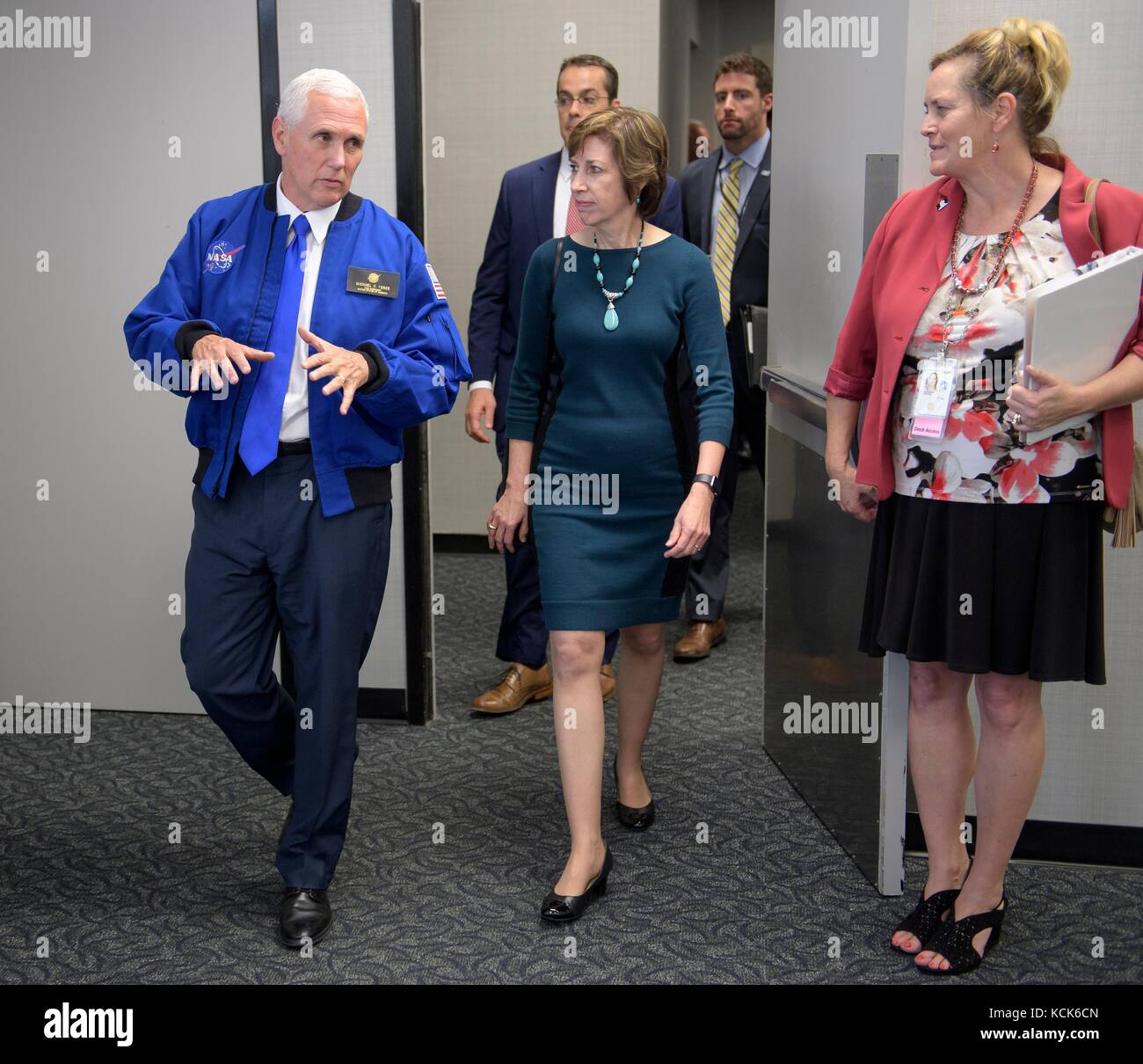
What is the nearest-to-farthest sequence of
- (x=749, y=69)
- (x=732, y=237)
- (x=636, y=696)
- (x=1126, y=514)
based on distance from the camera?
1. (x=1126, y=514)
2. (x=636, y=696)
3. (x=732, y=237)
4. (x=749, y=69)

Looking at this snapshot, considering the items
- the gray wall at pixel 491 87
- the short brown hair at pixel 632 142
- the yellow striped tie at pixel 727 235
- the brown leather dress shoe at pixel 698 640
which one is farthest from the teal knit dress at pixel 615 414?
the gray wall at pixel 491 87

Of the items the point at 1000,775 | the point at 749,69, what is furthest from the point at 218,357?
the point at 749,69

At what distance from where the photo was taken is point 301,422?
2516 mm

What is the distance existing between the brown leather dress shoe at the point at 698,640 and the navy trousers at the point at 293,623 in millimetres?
1971

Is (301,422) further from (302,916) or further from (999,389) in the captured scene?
(999,389)

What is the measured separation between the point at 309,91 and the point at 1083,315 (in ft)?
4.49

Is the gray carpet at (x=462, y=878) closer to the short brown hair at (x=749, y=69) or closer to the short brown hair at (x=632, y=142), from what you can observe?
the short brown hair at (x=632, y=142)

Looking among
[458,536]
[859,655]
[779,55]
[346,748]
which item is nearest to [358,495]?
[346,748]

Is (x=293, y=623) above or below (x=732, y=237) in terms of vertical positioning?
below

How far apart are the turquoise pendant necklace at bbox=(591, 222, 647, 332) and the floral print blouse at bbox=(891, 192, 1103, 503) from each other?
2.04ft

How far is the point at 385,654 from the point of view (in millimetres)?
3869

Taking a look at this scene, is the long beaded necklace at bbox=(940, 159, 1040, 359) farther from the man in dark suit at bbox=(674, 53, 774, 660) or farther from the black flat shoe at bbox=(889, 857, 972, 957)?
the man in dark suit at bbox=(674, 53, 774, 660)

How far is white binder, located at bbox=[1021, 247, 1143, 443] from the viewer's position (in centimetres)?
210
